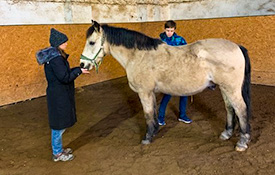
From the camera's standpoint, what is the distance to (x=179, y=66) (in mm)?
2740

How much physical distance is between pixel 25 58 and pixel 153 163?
4.04 m

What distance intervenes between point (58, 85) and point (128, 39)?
108 centimetres

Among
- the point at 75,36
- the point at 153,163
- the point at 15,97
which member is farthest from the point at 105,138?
the point at 75,36

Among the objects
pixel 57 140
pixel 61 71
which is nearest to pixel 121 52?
pixel 61 71

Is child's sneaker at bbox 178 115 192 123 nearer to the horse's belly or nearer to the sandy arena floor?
the sandy arena floor

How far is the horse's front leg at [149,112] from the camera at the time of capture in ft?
9.73

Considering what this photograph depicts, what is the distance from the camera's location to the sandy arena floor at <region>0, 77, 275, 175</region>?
8.28 ft

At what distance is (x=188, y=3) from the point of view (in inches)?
271

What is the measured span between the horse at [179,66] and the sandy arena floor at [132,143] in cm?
26

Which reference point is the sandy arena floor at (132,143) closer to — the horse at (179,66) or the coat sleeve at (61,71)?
the horse at (179,66)

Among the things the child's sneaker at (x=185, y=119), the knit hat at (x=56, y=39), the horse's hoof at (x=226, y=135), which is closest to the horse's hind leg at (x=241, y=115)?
the horse's hoof at (x=226, y=135)

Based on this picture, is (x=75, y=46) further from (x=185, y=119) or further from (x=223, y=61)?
(x=223, y=61)

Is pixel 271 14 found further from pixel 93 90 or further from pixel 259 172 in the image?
pixel 93 90

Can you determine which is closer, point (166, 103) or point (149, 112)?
point (149, 112)
